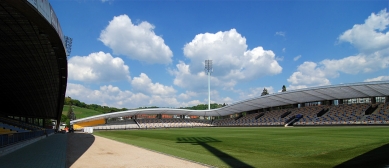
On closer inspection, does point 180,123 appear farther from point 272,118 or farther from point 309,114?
point 309,114

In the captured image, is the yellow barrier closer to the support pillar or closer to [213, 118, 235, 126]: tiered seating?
[213, 118, 235, 126]: tiered seating

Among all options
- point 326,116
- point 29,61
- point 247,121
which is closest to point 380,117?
point 326,116

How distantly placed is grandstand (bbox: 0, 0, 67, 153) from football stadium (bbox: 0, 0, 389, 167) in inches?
2.1

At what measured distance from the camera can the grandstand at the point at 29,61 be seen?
13.4 meters

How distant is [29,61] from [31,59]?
105 cm

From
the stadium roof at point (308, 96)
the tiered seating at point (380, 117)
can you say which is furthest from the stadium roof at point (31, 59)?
the tiered seating at point (380, 117)

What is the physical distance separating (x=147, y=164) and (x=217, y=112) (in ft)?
273

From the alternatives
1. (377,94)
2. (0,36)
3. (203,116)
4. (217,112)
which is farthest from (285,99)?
(0,36)

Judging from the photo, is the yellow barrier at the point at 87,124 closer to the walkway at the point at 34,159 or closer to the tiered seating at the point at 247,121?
the tiered seating at the point at 247,121

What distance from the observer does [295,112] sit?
227 ft

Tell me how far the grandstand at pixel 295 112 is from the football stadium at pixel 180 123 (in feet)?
0.65

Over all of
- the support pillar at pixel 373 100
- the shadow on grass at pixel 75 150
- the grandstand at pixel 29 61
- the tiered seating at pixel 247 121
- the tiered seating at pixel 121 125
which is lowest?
the tiered seating at pixel 121 125

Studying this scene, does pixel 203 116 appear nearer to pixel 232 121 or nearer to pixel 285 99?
pixel 232 121

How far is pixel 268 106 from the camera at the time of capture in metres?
79.2
